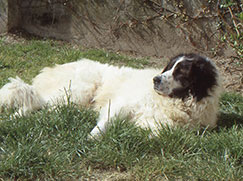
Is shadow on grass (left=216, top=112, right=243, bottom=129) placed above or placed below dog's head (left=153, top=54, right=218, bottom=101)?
below

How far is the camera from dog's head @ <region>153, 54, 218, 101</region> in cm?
352

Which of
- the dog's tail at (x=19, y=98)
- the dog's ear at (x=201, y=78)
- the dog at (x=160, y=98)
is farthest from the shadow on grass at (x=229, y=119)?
the dog's tail at (x=19, y=98)

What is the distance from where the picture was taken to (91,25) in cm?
716

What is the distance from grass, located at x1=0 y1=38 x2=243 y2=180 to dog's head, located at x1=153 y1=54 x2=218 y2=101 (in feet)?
1.51

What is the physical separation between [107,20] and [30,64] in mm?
2011

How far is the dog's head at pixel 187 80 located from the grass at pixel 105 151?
460 millimetres

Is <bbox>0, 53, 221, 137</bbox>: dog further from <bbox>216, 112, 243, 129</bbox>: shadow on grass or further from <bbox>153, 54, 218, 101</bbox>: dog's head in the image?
<bbox>216, 112, 243, 129</bbox>: shadow on grass

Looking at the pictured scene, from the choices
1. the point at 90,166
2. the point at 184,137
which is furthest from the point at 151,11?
the point at 90,166

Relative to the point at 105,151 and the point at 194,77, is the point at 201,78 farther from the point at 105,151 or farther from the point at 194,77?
the point at 105,151

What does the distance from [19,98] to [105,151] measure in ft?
5.23

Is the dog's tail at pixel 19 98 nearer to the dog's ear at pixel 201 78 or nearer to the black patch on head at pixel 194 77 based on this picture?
the black patch on head at pixel 194 77

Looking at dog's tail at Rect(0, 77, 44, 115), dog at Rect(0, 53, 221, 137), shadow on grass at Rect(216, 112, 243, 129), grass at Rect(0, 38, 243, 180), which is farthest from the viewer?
shadow on grass at Rect(216, 112, 243, 129)

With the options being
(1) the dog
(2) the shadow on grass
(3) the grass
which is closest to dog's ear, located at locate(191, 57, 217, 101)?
(1) the dog

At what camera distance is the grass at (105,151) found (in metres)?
2.50
